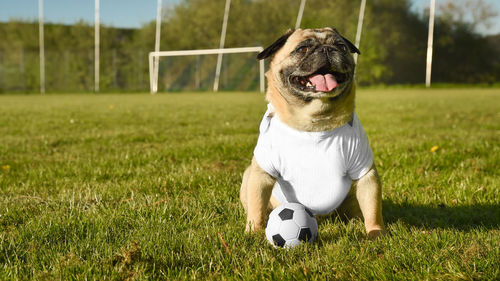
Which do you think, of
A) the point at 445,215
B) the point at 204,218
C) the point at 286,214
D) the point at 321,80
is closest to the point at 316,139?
the point at 321,80

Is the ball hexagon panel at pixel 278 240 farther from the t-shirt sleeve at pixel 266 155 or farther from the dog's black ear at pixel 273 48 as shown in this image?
the dog's black ear at pixel 273 48

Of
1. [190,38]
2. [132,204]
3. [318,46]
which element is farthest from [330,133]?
[190,38]

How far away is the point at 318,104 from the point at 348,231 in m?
0.78

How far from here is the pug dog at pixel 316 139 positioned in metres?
2.53

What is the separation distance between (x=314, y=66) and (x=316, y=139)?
0.43 meters

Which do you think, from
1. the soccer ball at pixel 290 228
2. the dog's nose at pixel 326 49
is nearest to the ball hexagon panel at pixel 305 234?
the soccer ball at pixel 290 228

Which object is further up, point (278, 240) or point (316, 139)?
point (316, 139)

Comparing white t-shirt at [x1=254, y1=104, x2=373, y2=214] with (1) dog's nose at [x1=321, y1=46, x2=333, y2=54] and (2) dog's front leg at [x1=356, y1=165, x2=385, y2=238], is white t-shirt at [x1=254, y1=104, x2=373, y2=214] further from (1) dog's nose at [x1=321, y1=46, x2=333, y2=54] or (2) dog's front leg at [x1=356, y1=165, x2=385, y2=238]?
(1) dog's nose at [x1=321, y1=46, x2=333, y2=54]

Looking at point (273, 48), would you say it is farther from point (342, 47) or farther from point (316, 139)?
point (316, 139)

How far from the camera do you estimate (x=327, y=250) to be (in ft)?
7.47

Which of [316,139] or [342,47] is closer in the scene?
[316,139]

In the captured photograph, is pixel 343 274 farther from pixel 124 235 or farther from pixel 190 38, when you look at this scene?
pixel 190 38

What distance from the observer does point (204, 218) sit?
2.78m

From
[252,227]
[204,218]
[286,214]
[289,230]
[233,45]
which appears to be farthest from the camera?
[233,45]
